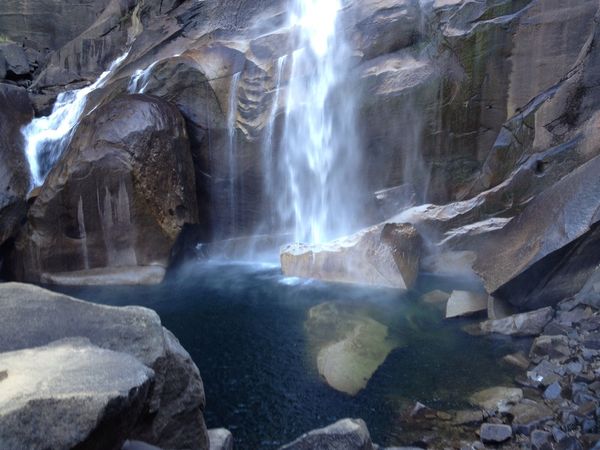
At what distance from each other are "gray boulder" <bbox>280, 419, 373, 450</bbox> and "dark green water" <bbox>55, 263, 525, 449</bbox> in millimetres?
954

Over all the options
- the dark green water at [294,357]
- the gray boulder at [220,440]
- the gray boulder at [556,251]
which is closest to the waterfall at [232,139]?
the dark green water at [294,357]

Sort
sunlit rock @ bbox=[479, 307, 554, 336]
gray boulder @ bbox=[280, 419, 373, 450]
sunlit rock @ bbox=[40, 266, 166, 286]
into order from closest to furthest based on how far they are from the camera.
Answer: gray boulder @ bbox=[280, 419, 373, 450]
sunlit rock @ bbox=[479, 307, 554, 336]
sunlit rock @ bbox=[40, 266, 166, 286]

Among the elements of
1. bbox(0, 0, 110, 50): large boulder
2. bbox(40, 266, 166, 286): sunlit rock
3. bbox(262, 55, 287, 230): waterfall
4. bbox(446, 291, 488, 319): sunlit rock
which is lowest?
bbox(446, 291, 488, 319): sunlit rock

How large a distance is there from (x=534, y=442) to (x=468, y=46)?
27.9 feet

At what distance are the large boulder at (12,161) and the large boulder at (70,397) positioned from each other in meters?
A: 9.86

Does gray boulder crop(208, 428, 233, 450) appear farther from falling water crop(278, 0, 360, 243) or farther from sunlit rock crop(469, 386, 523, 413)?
falling water crop(278, 0, 360, 243)

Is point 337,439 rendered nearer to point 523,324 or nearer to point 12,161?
point 523,324

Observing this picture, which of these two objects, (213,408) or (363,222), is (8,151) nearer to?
(363,222)

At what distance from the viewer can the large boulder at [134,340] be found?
331cm

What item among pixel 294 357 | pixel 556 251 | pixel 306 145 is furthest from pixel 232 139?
pixel 556 251

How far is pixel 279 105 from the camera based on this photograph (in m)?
12.6

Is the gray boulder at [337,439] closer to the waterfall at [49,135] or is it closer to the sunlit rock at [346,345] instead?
the sunlit rock at [346,345]

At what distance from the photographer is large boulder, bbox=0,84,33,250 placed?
11594mm

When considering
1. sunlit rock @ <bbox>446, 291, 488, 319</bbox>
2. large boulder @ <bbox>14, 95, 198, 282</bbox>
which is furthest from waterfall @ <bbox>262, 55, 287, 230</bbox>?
sunlit rock @ <bbox>446, 291, 488, 319</bbox>
